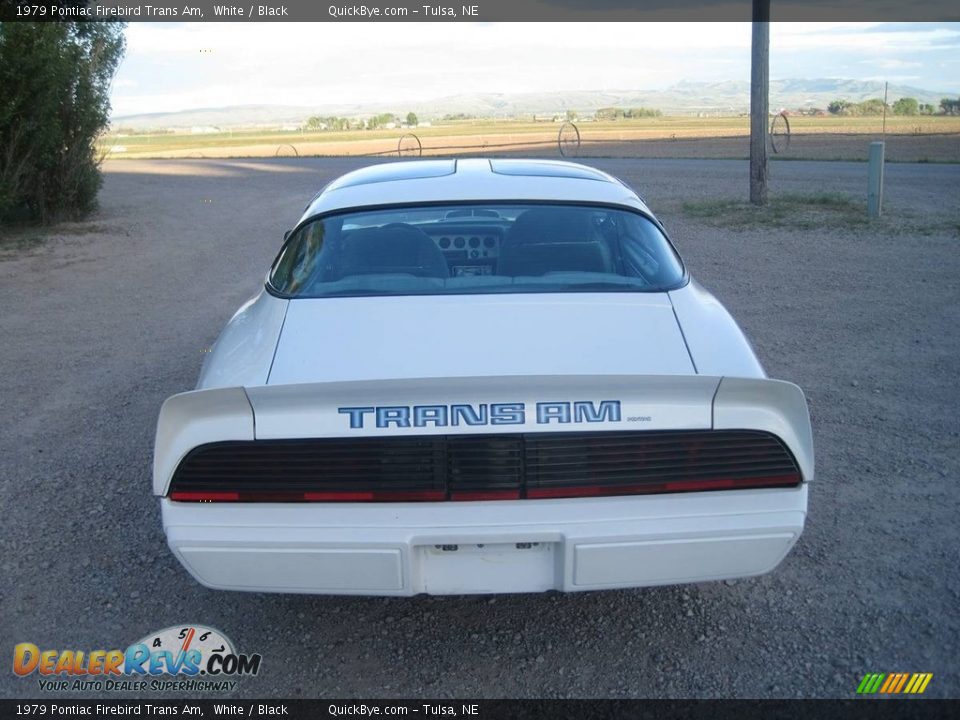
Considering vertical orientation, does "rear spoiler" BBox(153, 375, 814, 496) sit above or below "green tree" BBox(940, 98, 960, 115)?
below

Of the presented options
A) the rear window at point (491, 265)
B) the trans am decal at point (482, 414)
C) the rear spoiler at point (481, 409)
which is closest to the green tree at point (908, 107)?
the rear window at point (491, 265)

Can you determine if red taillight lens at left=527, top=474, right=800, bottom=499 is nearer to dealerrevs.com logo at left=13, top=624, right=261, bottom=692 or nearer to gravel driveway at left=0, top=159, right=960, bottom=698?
gravel driveway at left=0, top=159, right=960, bottom=698

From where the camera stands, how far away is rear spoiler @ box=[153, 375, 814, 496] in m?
2.95

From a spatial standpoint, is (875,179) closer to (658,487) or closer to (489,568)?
(658,487)

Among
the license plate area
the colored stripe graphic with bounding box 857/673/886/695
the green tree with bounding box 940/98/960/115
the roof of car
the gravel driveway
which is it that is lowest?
the colored stripe graphic with bounding box 857/673/886/695

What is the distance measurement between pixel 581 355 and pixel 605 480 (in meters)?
0.45

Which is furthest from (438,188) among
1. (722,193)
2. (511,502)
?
(722,193)

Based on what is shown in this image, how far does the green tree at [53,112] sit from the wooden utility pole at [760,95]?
34.0 feet

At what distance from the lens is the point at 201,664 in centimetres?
345

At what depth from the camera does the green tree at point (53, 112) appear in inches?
517

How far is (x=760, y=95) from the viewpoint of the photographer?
51.3ft

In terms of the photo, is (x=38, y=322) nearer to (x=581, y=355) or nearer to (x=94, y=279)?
(x=94, y=279)

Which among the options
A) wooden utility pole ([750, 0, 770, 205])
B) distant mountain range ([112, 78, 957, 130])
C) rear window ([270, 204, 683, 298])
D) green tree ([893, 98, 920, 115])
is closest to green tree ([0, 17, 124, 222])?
wooden utility pole ([750, 0, 770, 205])

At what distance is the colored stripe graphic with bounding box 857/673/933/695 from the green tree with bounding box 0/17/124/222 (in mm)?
12941
